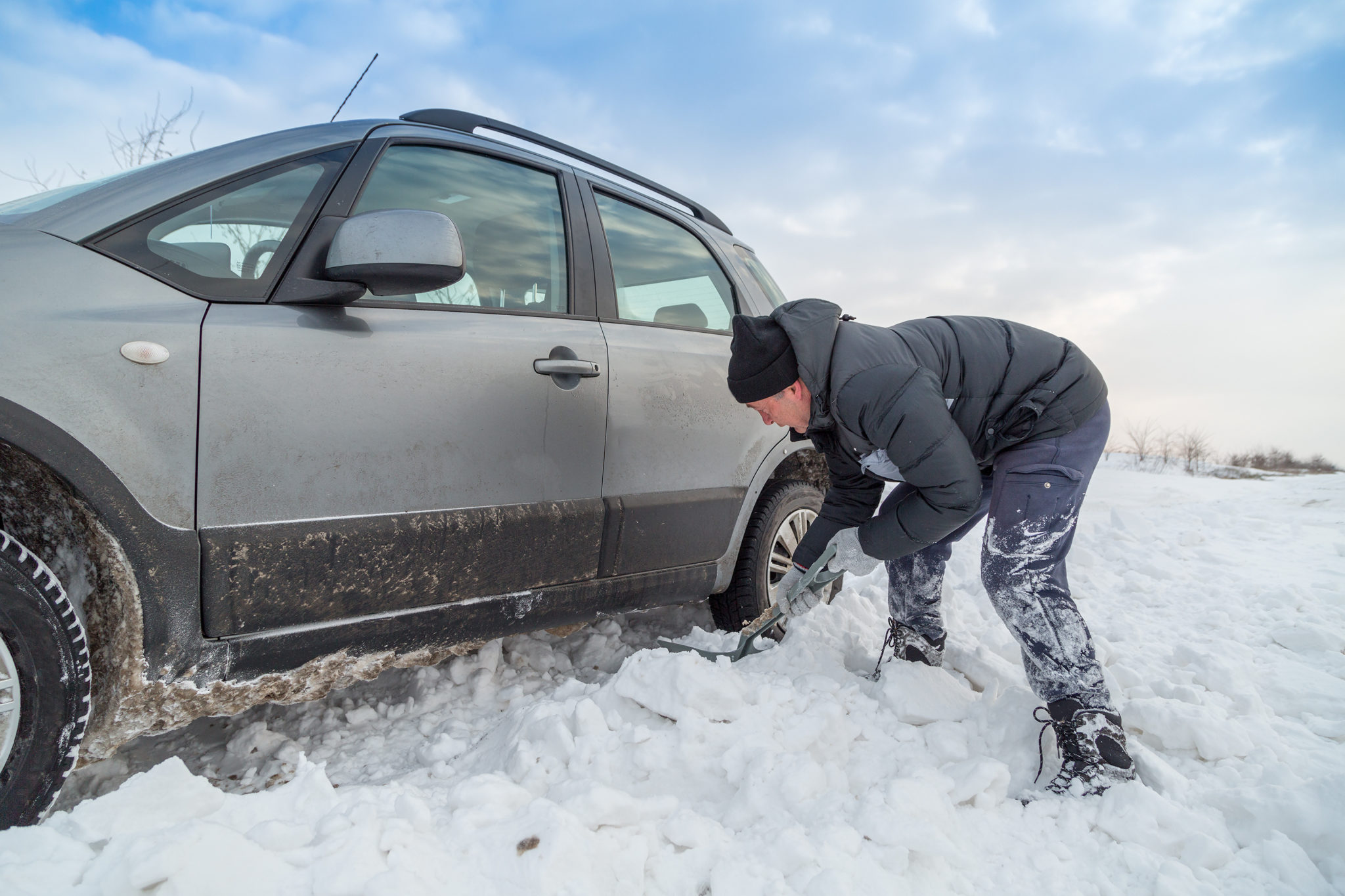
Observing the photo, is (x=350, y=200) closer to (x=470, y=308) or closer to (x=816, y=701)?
(x=470, y=308)

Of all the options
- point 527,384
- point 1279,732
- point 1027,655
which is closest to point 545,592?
point 527,384

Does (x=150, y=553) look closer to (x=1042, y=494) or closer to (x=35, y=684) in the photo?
(x=35, y=684)

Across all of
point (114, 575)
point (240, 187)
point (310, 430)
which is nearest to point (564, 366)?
point (310, 430)

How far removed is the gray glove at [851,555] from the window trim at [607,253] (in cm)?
95

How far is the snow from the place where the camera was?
135cm

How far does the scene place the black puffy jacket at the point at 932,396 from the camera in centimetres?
177

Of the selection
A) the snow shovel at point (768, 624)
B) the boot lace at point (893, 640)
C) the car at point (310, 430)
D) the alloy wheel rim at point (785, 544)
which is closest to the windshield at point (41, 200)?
the car at point (310, 430)

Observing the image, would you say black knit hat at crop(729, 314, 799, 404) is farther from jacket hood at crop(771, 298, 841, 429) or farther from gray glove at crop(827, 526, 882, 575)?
gray glove at crop(827, 526, 882, 575)

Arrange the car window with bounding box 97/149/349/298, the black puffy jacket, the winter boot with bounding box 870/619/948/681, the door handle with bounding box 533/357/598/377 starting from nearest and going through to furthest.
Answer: the car window with bounding box 97/149/349/298
the black puffy jacket
the door handle with bounding box 533/357/598/377
the winter boot with bounding box 870/619/948/681

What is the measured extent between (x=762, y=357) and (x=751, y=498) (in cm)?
97

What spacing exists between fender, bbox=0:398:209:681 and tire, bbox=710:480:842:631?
1742mm

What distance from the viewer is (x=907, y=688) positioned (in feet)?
6.92

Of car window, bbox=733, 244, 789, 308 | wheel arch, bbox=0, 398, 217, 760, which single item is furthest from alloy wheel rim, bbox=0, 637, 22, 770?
car window, bbox=733, 244, 789, 308

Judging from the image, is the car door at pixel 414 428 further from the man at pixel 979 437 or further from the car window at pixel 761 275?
the car window at pixel 761 275
